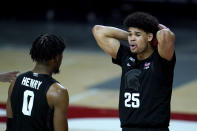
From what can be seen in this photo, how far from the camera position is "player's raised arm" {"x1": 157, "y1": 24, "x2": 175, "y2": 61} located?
489 centimetres

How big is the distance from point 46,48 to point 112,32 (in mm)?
1364

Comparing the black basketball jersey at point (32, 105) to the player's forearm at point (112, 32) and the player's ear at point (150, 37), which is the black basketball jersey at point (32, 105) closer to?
the player's ear at point (150, 37)

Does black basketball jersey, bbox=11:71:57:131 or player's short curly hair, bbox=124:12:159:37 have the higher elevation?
player's short curly hair, bbox=124:12:159:37

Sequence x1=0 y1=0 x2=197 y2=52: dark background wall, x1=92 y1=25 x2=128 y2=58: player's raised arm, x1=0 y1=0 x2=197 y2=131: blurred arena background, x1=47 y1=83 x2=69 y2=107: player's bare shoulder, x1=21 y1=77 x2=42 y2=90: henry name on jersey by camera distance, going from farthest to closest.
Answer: x1=0 y1=0 x2=197 y2=52: dark background wall → x1=0 y1=0 x2=197 y2=131: blurred arena background → x1=92 y1=25 x2=128 y2=58: player's raised arm → x1=21 y1=77 x2=42 y2=90: henry name on jersey → x1=47 y1=83 x2=69 y2=107: player's bare shoulder

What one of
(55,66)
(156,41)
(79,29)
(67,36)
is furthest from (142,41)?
(79,29)

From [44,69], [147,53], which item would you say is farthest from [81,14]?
[44,69]

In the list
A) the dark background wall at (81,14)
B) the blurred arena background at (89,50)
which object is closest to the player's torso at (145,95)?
the blurred arena background at (89,50)

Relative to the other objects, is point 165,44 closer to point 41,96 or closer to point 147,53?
point 147,53

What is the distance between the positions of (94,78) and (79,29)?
9.73 m

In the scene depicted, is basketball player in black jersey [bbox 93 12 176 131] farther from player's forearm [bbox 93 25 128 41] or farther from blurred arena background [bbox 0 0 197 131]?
blurred arena background [bbox 0 0 197 131]

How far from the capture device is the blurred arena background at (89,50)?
30.3ft

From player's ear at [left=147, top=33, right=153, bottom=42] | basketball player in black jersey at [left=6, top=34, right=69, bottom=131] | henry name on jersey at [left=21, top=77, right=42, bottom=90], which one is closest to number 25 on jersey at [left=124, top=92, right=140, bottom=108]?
player's ear at [left=147, top=33, right=153, bottom=42]

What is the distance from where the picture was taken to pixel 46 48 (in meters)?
4.29

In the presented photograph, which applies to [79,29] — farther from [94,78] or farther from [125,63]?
[125,63]
